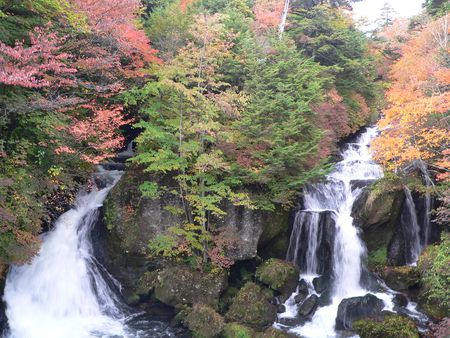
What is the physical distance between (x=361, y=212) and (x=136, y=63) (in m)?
10.5

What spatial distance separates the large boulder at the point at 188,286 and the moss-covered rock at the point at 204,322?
1.95 feet

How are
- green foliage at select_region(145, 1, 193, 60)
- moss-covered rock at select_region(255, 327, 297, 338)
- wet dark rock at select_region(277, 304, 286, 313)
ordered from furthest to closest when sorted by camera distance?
green foliage at select_region(145, 1, 193, 60) < wet dark rock at select_region(277, 304, 286, 313) < moss-covered rock at select_region(255, 327, 297, 338)

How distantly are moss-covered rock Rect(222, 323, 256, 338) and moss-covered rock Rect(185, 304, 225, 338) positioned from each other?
0.55ft

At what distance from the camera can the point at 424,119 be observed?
13.5 m

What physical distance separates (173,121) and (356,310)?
327 inches

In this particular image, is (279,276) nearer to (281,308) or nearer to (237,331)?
(281,308)

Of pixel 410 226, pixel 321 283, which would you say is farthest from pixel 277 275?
pixel 410 226

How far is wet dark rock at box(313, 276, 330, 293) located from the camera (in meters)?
12.5

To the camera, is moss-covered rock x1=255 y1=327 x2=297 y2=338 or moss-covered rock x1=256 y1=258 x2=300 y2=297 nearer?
moss-covered rock x1=255 y1=327 x2=297 y2=338

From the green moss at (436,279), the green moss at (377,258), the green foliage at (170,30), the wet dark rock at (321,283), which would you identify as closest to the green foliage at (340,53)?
the green foliage at (170,30)

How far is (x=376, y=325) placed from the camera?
396 inches

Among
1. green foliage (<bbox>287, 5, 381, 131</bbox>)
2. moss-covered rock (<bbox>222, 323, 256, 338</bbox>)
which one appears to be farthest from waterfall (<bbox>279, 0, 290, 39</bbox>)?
moss-covered rock (<bbox>222, 323, 256, 338</bbox>)

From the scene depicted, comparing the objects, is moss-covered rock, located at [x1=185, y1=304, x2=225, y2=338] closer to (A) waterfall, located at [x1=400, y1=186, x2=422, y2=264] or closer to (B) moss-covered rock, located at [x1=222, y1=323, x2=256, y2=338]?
(B) moss-covered rock, located at [x1=222, y1=323, x2=256, y2=338]

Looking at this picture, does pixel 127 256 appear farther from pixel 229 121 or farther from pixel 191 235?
pixel 229 121
